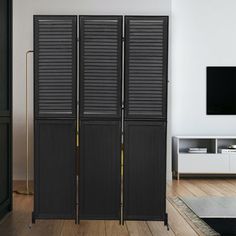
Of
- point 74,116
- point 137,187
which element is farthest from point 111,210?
point 74,116

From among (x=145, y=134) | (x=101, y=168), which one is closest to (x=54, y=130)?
(x=101, y=168)

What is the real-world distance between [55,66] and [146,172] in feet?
3.81

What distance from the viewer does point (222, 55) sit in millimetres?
7359

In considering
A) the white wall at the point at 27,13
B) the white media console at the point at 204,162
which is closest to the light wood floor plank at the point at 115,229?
the white wall at the point at 27,13

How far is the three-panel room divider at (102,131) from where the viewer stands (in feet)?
13.0

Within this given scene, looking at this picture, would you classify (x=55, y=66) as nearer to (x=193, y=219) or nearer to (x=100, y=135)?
(x=100, y=135)

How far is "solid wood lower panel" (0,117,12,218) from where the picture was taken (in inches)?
169

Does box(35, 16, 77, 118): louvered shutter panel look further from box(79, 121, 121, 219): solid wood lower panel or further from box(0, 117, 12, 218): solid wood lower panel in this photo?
box(0, 117, 12, 218): solid wood lower panel

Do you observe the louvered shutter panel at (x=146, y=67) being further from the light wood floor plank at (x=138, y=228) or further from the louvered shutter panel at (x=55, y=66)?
the light wood floor plank at (x=138, y=228)

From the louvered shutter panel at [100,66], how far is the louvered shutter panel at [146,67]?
0.08 meters

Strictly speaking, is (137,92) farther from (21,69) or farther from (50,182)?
(21,69)

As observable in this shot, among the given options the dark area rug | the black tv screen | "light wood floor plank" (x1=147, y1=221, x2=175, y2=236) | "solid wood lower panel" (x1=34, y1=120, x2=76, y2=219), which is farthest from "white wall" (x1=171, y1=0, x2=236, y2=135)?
"solid wood lower panel" (x1=34, y1=120, x2=76, y2=219)

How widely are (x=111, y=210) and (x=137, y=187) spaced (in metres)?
0.29

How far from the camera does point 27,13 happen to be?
262 inches
